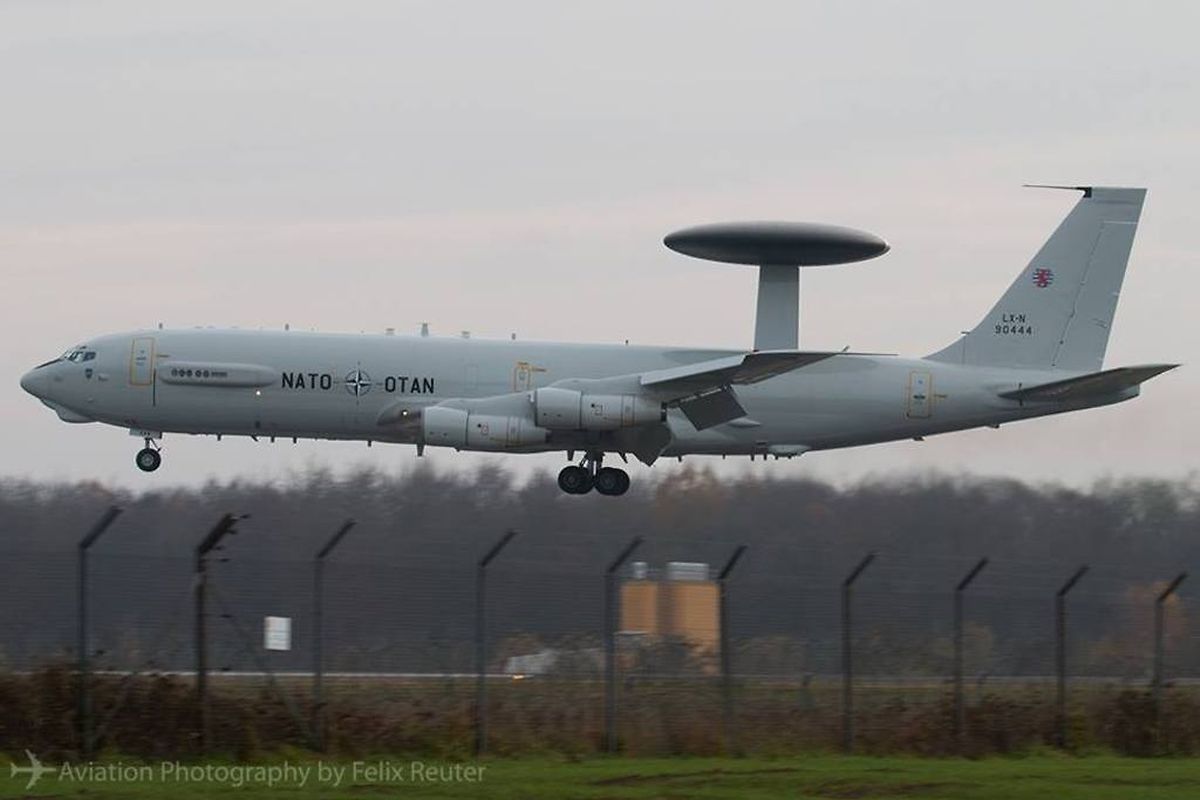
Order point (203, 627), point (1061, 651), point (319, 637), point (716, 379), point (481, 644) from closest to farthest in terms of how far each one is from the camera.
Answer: point (203, 627)
point (319, 637)
point (481, 644)
point (1061, 651)
point (716, 379)

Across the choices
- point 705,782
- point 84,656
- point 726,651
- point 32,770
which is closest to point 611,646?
point 726,651

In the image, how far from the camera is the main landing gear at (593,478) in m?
42.9

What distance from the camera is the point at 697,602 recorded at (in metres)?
→ 25.1

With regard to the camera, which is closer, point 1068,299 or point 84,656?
point 84,656

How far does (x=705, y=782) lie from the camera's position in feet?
66.7

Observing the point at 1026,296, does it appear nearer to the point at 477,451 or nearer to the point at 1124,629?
the point at 477,451

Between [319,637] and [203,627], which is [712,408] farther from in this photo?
[203,627]

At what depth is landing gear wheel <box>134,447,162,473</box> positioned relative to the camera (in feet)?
139

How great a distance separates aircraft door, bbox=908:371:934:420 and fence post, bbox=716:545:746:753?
63.9 feet

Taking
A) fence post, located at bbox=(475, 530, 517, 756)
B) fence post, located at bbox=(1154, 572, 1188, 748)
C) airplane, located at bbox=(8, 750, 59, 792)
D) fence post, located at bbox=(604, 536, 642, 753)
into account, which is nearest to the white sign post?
fence post, located at bbox=(475, 530, 517, 756)

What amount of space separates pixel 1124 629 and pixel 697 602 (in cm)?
841

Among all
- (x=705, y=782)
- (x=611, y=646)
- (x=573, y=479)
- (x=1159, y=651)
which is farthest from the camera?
(x=573, y=479)

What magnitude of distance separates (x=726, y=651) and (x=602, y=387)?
17.2m

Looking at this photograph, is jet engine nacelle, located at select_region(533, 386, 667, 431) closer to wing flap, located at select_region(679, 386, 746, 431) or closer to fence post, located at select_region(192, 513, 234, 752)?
wing flap, located at select_region(679, 386, 746, 431)
